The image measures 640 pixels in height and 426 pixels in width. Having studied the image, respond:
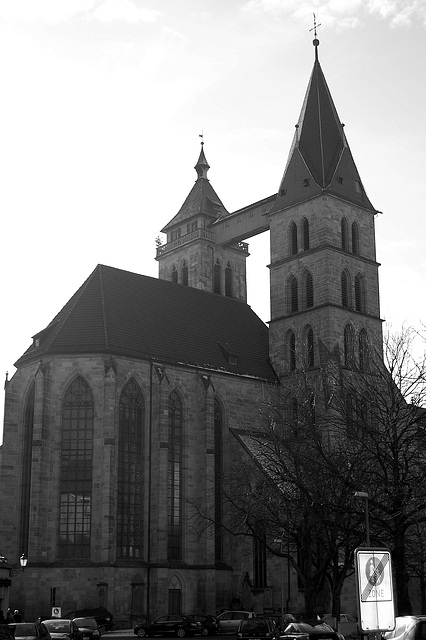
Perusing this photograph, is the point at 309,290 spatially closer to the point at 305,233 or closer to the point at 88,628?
the point at 305,233

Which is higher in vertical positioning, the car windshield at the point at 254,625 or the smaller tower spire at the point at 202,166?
the smaller tower spire at the point at 202,166

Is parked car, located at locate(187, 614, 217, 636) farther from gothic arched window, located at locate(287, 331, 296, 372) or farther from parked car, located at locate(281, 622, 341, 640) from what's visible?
gothic arched window, located at locate(287, 331, 296, 372)

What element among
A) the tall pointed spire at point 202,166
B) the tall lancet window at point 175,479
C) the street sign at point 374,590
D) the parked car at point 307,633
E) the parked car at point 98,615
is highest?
the tall pointed spire at point 202,166

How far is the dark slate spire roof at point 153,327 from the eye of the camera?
5091 centimetres

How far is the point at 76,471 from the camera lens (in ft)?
160

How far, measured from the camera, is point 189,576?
5009cm

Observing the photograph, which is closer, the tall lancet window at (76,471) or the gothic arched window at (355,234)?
the tall lancet window at (76,471)

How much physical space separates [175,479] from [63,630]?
19.4m

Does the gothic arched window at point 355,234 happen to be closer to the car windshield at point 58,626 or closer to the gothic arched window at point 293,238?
the gothic arched window at point 293,238

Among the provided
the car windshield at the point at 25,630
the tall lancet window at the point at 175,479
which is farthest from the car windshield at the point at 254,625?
the tall lancet window at the point at 175,479

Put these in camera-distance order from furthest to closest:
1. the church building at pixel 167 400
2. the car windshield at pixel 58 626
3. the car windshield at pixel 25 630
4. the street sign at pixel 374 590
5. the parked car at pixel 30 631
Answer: the church building at pixel 167 400 < the car windshield at pixel 58 626 < the car windshield at pixel 25 630 < the parked car at pixel 30 631 < the street sign at pixel 374 590

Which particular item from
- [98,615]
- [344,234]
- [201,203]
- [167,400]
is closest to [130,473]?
[167,400]

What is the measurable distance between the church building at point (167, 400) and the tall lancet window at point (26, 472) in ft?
0.27

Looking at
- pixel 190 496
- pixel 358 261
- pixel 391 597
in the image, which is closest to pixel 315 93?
pixel 358 261
